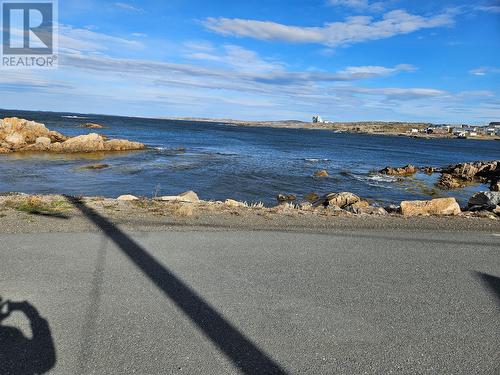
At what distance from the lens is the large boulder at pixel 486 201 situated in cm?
1295

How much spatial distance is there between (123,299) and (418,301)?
3860 millimetres

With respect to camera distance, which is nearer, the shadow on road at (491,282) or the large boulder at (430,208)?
the shadow on road at (491,282)

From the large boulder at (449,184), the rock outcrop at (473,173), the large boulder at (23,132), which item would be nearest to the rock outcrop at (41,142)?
the large boulder at (23,132)

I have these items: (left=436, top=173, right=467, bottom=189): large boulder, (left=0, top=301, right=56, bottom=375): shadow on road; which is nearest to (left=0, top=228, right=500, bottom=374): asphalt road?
(left=0, top=301, right=56, bottom=375): shadow on road

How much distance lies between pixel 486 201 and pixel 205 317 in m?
12.9

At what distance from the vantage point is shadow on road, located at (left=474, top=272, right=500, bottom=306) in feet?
19.1

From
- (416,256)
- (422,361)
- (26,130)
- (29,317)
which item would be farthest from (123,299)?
(26,130)

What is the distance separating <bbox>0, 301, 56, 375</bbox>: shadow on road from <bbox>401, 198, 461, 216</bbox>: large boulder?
9681 mm

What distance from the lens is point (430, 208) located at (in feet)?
39.0

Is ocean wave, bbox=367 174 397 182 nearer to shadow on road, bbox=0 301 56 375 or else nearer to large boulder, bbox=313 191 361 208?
large boulder, bbox=313 191 361 208

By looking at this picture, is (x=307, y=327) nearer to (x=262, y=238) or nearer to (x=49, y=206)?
(x=262, y=238)

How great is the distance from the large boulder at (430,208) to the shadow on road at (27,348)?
31.8ft

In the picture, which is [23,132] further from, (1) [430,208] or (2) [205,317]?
(2) [205,317]

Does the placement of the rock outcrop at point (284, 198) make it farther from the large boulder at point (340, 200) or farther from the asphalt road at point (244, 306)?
the asphalt road at point (244, 306)
